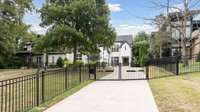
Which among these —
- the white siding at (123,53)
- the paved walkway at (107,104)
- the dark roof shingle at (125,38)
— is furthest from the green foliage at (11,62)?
the paved walkway at (107,104)

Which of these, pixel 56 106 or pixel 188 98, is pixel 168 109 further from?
pixel 56 106

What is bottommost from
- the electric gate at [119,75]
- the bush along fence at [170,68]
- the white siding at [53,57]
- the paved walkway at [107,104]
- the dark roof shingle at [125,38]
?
the paved walkway at [107,104]

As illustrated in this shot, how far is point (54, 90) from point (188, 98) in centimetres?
559

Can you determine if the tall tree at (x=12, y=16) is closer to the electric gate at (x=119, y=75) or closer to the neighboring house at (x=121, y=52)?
the electric gate at (x=119, y=75)

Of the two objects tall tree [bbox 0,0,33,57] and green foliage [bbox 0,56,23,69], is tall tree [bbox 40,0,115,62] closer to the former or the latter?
tall tree [bbox 0,0,33,57]

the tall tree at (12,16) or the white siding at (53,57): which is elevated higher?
the tall tree at (12,16)

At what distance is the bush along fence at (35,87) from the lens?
8969mm

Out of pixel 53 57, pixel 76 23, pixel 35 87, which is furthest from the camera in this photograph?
pixel 53 57

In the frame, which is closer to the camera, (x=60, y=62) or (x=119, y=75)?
(x=119, y=75)

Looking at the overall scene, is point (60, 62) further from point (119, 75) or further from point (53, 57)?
point (119, 75)

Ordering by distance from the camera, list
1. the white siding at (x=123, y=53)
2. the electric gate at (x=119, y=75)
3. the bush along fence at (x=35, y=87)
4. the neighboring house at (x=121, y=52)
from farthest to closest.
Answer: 1. the white siding at (x=123, y=53)
2. the neighboring house at (x=121, y=52)
3. the electric gate at (x=119, y=75)
4. the bush along fence at (x=35, y=87)

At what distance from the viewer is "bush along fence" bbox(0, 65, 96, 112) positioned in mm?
8969

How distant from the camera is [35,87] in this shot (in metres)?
12.6

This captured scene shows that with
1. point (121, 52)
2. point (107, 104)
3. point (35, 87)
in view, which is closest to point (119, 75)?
point (35, 87)
